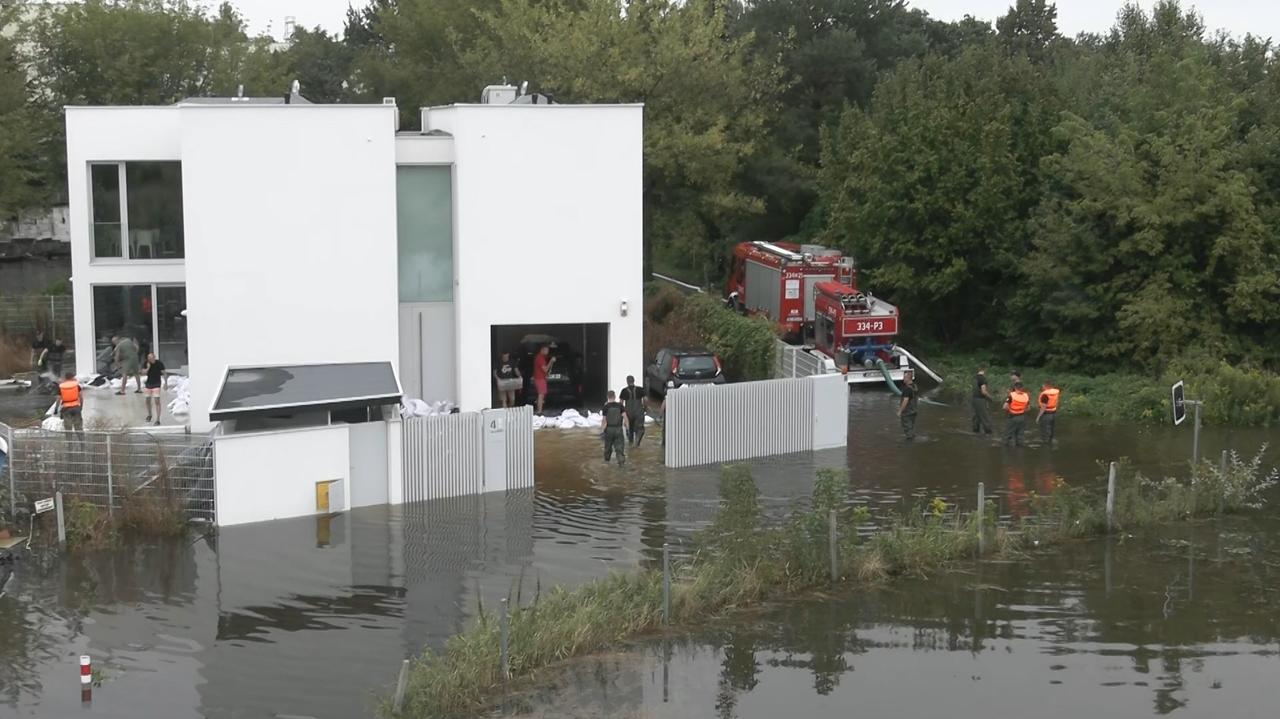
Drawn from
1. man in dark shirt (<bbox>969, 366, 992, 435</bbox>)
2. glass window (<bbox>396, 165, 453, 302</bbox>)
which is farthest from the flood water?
glass window (<bbox>396, 165, 453, 302</bbox>)

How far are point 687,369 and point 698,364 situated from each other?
284 millimetres

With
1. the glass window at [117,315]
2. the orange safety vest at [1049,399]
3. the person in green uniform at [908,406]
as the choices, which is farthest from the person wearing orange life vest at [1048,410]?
the glass window at [117,315]

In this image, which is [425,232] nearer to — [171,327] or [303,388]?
[303,388]

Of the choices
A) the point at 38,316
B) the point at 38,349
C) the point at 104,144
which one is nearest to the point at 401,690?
the point at 104,144

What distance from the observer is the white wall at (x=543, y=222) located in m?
26.0

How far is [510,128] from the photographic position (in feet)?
85.9

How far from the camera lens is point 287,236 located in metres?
24.3

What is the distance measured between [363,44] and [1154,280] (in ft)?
174

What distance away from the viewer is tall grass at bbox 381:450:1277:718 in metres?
13.4

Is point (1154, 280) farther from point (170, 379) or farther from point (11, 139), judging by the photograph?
point (11, 139)

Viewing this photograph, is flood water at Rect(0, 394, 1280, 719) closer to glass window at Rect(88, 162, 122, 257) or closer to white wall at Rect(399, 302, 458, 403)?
white wall at Rect(399, 302, 458, 403)

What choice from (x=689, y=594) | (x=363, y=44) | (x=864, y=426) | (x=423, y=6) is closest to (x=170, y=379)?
(x=864, y=426)

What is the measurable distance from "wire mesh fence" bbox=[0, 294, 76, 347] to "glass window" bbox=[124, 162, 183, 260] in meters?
5.76

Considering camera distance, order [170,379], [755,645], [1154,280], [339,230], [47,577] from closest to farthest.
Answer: [755,645]
[47,577]
[339,230]
[170,379]
[1154,280]
